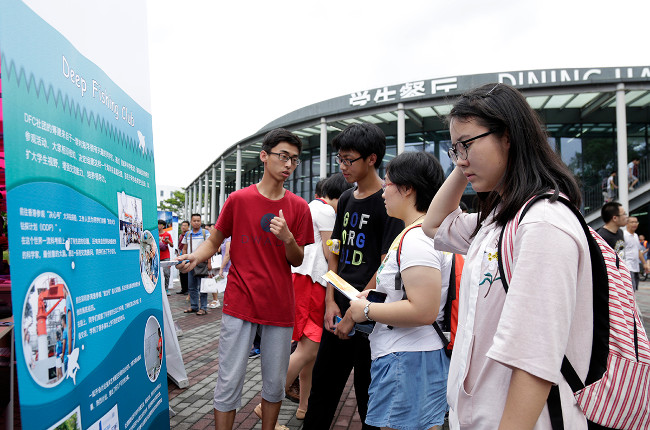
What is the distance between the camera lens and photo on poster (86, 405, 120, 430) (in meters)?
1.85

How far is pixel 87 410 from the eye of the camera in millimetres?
1773

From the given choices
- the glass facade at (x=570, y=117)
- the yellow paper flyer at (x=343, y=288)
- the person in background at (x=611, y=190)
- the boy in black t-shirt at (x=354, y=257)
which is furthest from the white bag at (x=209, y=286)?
the person in background at (x=611, y=190)

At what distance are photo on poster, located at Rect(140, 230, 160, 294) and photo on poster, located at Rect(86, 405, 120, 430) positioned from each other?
75cm

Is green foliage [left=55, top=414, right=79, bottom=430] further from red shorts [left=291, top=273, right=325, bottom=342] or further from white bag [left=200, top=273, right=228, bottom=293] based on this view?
white bag [left=200, top=273, right=228, bottom=293]

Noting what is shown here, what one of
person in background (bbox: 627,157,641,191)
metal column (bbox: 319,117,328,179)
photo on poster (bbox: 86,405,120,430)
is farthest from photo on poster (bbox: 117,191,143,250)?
person in background (bbox: 627,157,641,191)

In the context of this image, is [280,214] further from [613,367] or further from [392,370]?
[613,367]

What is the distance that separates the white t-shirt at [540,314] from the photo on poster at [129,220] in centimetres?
185

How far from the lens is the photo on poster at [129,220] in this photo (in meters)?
2.23

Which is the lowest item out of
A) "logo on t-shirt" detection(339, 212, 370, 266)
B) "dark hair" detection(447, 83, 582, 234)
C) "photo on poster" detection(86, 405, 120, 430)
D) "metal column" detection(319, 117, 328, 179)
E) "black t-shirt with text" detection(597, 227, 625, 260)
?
"photo on poster" detection(86, 405, 120, 430)

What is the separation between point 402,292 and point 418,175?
628 mm

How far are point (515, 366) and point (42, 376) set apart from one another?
59.6 inches

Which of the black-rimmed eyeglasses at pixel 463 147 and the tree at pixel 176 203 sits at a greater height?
the tree at pixel 176 203

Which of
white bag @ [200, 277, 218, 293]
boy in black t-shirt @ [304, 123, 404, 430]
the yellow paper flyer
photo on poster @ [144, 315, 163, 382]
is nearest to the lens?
the yellow paper flyer

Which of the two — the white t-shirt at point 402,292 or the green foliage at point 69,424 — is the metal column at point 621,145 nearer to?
the white t-shirt at point 402,292
